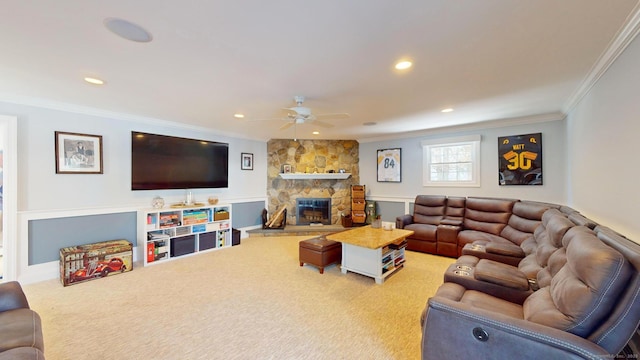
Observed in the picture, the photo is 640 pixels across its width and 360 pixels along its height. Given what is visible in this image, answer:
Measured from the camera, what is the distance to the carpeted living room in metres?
1.48

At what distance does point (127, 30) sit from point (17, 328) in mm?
2005

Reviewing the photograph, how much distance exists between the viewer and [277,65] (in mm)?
2209

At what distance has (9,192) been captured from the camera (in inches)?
123

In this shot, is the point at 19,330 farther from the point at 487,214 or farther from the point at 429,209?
the point at 487,214

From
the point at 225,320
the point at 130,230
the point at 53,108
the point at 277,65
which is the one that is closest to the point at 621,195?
the point at 277,65

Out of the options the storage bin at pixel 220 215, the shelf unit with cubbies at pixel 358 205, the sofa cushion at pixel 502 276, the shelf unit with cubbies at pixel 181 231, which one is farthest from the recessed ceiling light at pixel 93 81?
the shelf unit with cubbies at pixel 358 205

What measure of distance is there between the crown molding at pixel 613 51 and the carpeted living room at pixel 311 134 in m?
0.02

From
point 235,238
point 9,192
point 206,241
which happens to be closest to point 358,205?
point 235,238

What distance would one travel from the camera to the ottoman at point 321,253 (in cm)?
354

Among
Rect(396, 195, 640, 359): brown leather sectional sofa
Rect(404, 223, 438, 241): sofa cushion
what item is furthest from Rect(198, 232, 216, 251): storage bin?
Rect(396, 195, 640, 359): brown leather sectional sofa

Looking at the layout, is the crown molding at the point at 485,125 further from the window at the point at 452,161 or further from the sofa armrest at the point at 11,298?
the sofa armrest at the point at 11,298

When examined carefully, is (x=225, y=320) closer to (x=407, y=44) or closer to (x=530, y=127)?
(x=407, y=44)

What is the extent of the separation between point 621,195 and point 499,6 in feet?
5.69

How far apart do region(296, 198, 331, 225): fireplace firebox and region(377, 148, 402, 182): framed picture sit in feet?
4.98
